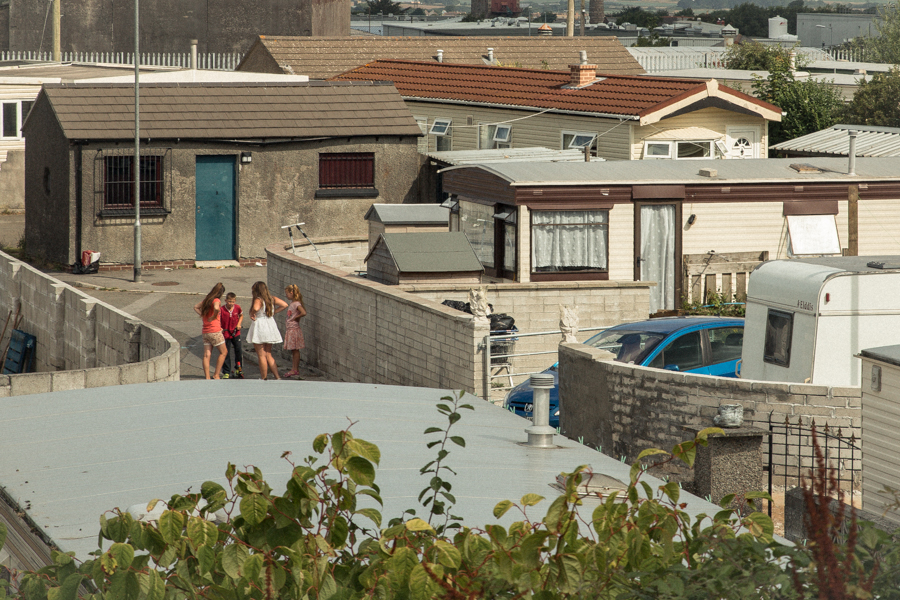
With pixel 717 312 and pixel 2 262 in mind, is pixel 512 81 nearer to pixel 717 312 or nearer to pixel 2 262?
pixel 717 312

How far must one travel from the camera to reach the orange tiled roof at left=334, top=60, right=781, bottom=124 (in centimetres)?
2900

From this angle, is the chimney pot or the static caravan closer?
the static caravan

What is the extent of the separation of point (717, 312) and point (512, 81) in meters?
14.8

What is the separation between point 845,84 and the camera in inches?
1918

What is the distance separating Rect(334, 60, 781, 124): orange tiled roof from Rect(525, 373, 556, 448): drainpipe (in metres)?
20.6

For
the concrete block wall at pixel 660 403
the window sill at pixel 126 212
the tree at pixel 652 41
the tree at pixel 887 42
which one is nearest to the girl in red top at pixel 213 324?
the concrete block wall at pixel 660 403

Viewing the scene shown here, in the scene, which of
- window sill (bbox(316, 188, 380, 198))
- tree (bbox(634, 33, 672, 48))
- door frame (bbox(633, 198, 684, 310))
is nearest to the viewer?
door frame (bbox(633, 198, 684, 310))

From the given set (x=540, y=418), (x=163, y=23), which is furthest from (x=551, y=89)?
(x=163, y=23)

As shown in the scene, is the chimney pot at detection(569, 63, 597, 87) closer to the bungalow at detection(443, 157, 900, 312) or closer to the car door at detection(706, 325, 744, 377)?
the bungalow at detection(443, 157, 900, 312)

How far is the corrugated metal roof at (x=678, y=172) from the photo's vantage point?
21.4 m

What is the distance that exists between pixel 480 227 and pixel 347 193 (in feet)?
27.2

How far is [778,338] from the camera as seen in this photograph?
47.2ft

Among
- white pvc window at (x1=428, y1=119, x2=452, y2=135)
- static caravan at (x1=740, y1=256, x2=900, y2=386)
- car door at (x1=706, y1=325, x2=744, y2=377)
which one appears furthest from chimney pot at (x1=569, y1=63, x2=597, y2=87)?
static caravan at (x1=740, y1=256, x2=900, y2=386)

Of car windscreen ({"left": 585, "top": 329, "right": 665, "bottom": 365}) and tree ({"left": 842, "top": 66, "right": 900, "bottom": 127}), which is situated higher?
tree ({"left": 842, "top": 66, "right": 900, "bottom": 127})
